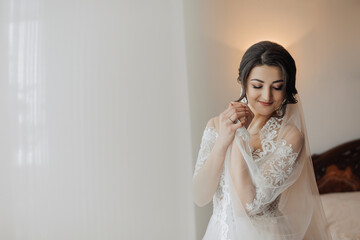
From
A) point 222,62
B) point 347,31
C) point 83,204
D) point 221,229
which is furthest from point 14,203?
point 347,31

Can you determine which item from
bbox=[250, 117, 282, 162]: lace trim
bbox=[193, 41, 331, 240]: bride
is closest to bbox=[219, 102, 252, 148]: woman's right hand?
bbox=[193, 41, 331, 240]: bride

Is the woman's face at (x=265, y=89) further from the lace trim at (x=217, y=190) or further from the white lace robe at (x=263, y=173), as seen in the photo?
the lace trim at (x=217, y=190)

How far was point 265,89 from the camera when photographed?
3.62 feet

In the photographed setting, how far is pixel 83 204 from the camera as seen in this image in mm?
897

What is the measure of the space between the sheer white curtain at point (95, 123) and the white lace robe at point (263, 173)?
168mm

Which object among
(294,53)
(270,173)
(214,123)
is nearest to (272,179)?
(270,173)

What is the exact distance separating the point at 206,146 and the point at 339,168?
109 cm

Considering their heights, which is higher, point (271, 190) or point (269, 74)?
point (269, 74)

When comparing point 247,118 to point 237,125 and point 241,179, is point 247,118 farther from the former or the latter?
point 241,179

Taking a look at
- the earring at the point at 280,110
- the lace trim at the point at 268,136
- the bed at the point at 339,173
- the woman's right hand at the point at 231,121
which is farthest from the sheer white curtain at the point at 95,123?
the bed at the point at 339,173

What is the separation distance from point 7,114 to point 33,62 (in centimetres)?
16

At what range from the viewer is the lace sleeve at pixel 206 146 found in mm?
1115

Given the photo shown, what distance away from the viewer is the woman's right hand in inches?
40.7

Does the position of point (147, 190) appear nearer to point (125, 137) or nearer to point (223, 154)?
point (125, 137)
